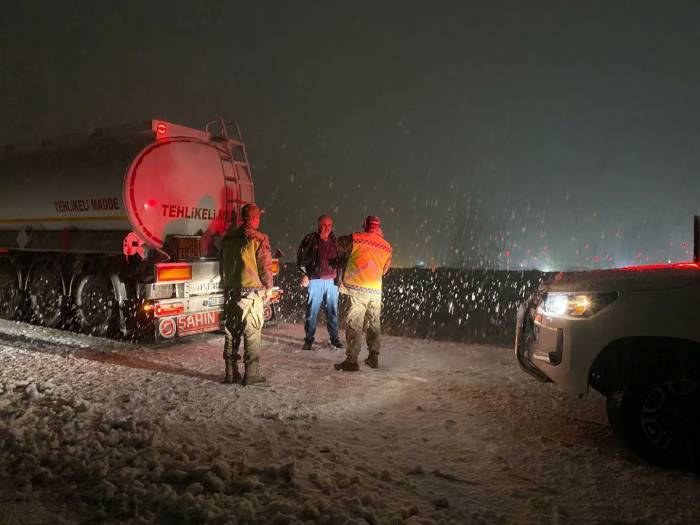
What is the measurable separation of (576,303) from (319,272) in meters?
4.41

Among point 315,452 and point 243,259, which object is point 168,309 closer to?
point 243,259

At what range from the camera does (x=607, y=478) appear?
3510 mm

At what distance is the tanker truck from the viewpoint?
8.01m

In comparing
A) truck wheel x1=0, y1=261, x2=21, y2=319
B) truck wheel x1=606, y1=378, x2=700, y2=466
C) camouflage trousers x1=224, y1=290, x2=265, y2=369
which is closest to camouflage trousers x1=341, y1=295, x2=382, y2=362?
camouflage trousers x1=224, y1=290, x2=265, y2=369

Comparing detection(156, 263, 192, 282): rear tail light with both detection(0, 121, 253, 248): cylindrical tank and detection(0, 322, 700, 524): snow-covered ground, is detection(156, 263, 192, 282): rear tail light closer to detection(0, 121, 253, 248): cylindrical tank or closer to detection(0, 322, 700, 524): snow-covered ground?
detection(0, 121, 253, 248): cylindrical tank

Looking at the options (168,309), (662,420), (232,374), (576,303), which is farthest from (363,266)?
(662,420)

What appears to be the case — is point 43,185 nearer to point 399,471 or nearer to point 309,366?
point 309,366

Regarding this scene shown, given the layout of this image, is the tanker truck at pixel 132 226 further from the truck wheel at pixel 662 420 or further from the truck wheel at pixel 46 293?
the truck wheel at pixel 662 420

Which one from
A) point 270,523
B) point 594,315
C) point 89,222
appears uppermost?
point 89,222

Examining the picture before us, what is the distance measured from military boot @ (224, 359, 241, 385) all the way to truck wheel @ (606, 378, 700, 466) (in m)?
3.69

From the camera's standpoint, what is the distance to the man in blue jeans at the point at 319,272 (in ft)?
25.8

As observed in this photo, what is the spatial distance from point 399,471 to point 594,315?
1.75 metres

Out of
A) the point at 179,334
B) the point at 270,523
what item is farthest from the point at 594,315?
the point at 179,334

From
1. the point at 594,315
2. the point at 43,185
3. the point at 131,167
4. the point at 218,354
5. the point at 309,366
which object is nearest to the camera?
the point at 594,315
